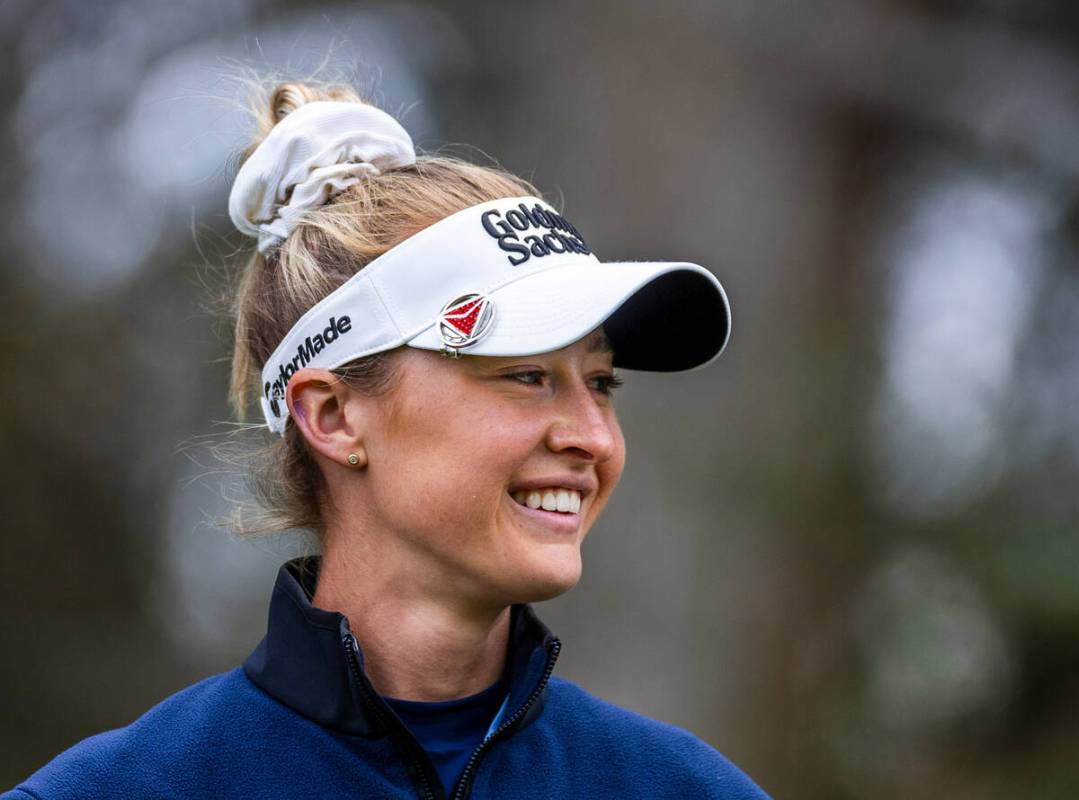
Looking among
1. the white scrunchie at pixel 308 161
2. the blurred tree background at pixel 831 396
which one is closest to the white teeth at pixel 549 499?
the white scrunchie at pixel 308 161

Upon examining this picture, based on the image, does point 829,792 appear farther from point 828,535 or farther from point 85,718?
point 85,718

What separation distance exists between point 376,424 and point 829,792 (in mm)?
4803

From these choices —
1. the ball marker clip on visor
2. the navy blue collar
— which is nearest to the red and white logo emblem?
the ball marker clip on visor

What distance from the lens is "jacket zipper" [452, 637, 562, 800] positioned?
2.30 meters

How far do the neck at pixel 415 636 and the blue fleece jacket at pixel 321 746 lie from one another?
3.6 inches

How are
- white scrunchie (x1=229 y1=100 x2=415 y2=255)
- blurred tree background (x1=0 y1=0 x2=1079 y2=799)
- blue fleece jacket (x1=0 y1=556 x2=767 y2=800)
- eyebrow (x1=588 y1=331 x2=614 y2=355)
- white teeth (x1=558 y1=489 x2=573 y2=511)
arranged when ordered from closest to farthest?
blue fleece jacket (x1=0 y1=556 x2=767 y2=800) < white teeth (x1=558 y1=489 x2=573 y2=511) < eyebrow (x1=588 y1=331 x2=614 y2=355) < white scrunchie (x1=229 y1=100 x2=415 y2=255) < blurred tree background (x1=0 y1=0 x2=1079 y2=799)

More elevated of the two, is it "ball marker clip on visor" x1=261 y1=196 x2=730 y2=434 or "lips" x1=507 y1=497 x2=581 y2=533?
"ball marker clip on visor" x1=261 y1=196 x2=730 y2=434

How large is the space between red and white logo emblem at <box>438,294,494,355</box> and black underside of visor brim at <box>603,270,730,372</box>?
26 cm

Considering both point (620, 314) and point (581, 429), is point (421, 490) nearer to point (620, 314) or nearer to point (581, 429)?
point (581, 429)

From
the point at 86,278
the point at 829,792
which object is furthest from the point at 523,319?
the point at 86,278

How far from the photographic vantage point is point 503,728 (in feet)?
7.75

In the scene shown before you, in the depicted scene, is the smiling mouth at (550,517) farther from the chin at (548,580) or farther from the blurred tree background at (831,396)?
the blurred tree background at (831,396)

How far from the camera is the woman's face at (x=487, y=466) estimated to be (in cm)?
232

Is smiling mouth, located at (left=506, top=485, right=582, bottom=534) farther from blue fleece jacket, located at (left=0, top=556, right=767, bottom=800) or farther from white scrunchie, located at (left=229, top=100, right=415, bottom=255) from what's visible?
white scrunchie, located at (left=229, top=100, right=415, bottom=255)
